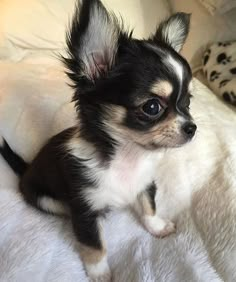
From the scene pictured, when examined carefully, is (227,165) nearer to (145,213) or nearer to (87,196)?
(145,213)

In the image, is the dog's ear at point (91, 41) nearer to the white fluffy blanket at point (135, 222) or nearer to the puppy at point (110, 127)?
the puppy at point (110, 127)

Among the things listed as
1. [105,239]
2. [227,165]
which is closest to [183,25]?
[227,165]

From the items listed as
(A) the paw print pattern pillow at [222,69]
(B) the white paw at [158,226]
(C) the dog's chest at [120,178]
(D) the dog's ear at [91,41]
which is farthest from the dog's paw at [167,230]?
(A) the paw print pattern pillow at [222,69]

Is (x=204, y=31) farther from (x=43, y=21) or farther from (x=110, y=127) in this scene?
(x=110, y=127)

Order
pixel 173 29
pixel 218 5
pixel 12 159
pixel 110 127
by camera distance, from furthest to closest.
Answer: pixel 218 5
pixel 12 159
pixel 173 29
pixel 110 127

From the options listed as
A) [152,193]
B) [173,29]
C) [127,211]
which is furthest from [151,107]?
[127,211]

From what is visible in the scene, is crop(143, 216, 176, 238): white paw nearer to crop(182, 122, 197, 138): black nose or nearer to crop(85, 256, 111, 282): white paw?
crop(85, 256, 111, 282): white paw

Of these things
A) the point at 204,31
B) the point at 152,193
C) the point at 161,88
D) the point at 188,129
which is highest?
the point at 161,88
